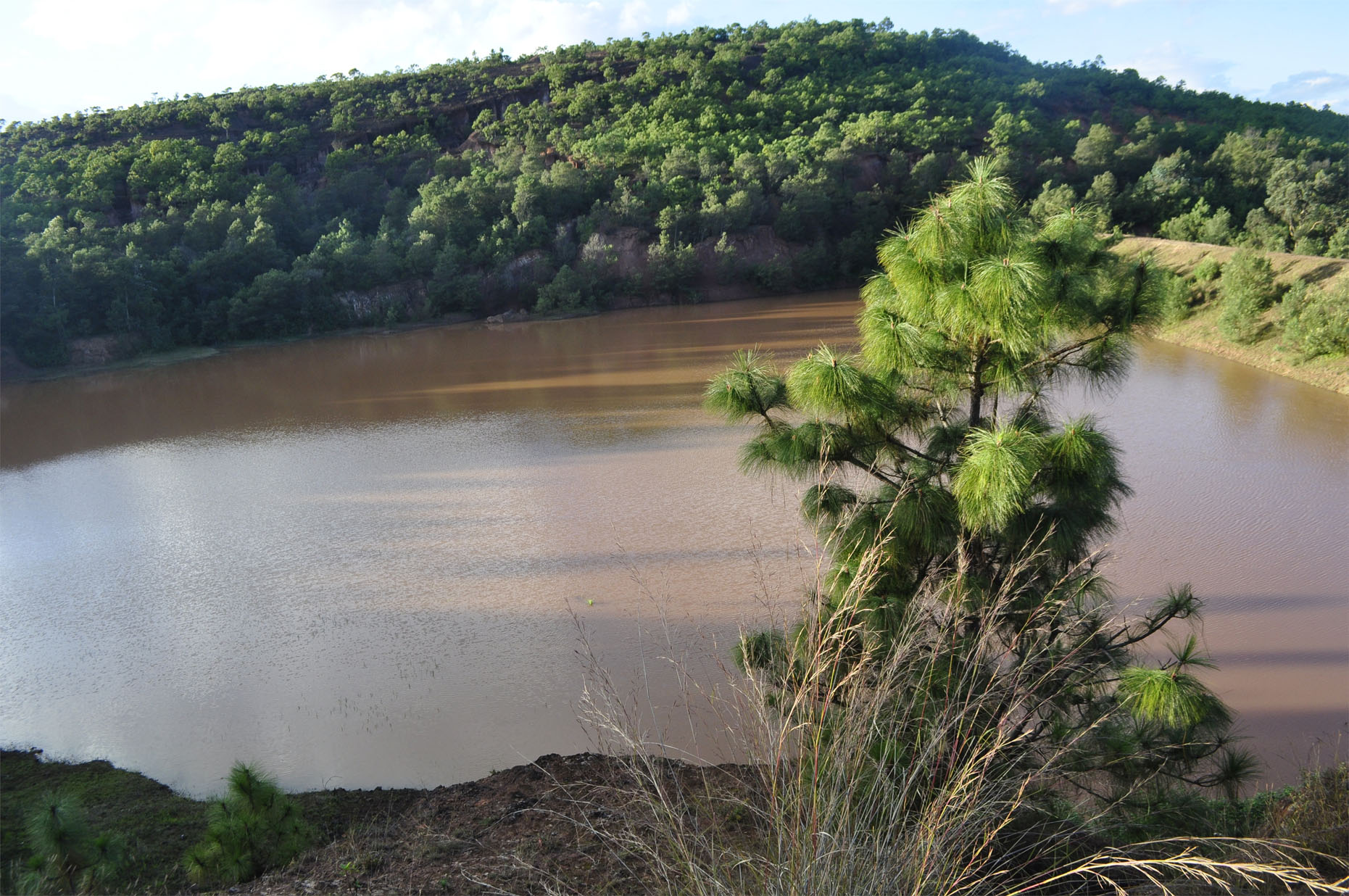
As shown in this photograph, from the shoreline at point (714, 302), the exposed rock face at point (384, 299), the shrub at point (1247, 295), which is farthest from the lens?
the exposed rock face at point (384, 299)

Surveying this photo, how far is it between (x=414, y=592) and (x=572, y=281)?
762 inches

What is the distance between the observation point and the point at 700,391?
16219mm

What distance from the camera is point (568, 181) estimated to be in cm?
2897

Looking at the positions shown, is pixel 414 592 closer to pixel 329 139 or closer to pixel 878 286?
pixel 878 286

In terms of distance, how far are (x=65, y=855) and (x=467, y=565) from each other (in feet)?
17.0

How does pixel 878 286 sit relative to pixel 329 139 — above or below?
below

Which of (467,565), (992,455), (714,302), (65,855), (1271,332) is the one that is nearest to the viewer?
(992,455)

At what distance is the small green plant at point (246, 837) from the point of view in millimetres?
4332

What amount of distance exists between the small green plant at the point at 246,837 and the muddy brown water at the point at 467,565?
4.93 feet

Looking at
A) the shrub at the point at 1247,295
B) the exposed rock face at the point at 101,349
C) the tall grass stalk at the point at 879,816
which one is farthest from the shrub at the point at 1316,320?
the exposed rock face at the point at 101,349

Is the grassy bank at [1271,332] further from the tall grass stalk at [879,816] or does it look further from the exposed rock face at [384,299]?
the exposed rock face at [384,299]

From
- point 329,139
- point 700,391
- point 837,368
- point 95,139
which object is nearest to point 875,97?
point 329,139

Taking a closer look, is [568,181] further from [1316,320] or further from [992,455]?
[992,455]

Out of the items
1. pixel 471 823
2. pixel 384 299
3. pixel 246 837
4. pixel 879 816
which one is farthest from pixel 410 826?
pixel 384 299
